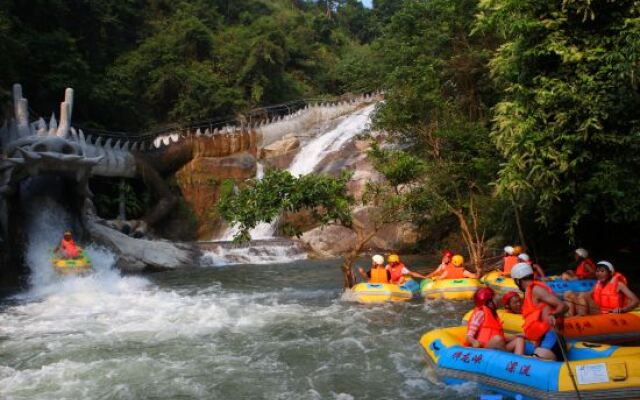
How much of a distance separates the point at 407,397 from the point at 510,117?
5.28 meters

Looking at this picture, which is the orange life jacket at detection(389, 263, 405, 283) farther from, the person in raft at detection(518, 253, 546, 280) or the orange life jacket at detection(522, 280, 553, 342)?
the orange life jacket at detection(522, 280, 553, 342)

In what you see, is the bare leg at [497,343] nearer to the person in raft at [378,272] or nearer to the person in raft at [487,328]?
the person in raft at [487,328]

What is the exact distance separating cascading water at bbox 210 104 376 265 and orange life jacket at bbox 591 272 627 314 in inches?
329

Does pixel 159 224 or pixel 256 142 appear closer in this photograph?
pixel 159 224

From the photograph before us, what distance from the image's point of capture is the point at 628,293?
864cm

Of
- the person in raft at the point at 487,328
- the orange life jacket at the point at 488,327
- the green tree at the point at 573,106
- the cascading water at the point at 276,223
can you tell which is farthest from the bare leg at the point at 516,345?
the cascading water at the point at 276,223

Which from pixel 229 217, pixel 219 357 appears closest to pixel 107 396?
pixel 219 357

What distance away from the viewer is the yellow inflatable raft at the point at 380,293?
1228 centimetres

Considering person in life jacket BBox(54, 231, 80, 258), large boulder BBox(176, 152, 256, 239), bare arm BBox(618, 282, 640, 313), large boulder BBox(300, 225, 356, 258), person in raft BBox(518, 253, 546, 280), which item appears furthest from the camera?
large boulder BBox(176, 152, 256, 239)

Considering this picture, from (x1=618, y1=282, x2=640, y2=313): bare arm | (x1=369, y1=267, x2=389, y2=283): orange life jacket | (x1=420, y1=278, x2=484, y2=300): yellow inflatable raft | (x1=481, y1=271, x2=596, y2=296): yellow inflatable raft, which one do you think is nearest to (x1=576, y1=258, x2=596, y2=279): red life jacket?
(x1=481, y1=271, x2=596, y2=296): yellow inflatable raft

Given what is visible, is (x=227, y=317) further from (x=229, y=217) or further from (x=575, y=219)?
(x=575, y=219)

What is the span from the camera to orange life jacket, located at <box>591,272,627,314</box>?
8.73 meters

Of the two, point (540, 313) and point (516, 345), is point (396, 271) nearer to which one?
point (516, 345)

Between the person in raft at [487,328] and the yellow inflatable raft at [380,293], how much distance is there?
535cm
